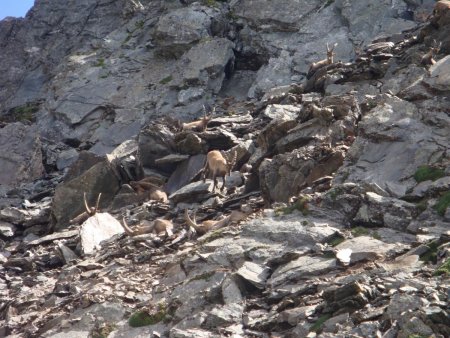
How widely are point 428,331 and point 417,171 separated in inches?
359

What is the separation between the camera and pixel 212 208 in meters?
24.6

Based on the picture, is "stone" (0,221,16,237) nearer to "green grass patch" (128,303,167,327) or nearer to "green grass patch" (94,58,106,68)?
"green grass patch" (128,303,167,327)

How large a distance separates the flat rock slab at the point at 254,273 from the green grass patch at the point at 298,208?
95.1 inches

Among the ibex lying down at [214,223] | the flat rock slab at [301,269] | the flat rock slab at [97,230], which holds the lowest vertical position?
the flat rock slab at [97,230]

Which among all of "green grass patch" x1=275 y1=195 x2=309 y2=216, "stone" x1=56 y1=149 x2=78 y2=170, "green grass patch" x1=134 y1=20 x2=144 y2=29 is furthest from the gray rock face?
"green grass patch" x1=275 y1=195 x2=309 y2=216

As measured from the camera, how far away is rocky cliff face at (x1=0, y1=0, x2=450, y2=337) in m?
14.8

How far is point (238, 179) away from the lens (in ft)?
90.2

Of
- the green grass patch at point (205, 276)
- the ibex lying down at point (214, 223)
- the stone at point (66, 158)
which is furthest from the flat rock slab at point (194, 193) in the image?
the stone at point (66, 158)

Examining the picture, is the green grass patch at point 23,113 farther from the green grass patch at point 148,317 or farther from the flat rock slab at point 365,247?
the flat rock slab at point 365,247

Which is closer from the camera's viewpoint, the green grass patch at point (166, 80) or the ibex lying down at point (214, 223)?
the ibex lying down at point (214, 223)

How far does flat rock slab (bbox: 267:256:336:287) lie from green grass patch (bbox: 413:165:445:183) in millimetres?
4419

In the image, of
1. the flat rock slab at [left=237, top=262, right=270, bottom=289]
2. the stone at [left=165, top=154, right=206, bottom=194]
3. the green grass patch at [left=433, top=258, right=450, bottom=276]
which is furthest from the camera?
the stone at [left=165, top=154, right=206, bottom=194]

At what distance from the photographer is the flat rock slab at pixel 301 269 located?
1536 centimetres

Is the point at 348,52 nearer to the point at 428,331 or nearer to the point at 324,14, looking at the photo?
the point at 324,14
